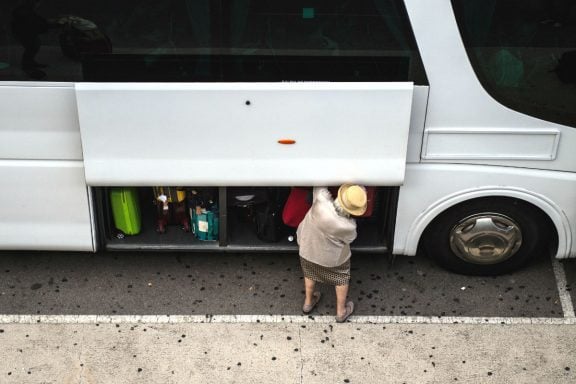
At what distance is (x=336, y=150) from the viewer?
4848mm

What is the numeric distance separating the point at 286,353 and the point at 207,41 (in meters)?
2.05

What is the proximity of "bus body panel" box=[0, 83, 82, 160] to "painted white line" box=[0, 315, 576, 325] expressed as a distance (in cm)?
111

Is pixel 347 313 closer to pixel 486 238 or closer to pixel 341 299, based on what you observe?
pixel 341 299

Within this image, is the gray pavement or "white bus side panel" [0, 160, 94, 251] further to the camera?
"white bus side panel" [0, 160, 94, 251]

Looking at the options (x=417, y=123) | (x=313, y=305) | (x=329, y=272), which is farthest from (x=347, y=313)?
(x=417, y=123)

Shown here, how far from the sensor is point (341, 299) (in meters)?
5.16

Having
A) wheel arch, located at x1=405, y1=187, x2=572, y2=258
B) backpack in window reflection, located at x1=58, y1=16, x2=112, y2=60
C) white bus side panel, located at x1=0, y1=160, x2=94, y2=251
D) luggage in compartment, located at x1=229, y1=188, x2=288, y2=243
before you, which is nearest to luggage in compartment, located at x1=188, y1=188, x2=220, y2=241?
luggage in compartment, located at x1=229, y1=188, x2=288, y2=243

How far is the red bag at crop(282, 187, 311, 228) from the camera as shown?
5301 mm

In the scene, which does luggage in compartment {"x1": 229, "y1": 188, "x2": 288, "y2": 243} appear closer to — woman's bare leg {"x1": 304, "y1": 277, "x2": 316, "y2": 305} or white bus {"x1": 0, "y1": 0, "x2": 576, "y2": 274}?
white bus {"x1": 0, "y1": 0, "x2": 576, "y2": 274}

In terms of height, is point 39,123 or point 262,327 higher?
point 39,123

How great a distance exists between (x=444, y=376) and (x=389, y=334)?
496 mm

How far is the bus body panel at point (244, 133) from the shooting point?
4.68m

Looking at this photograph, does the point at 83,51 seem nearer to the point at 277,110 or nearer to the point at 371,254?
the point at 277,110

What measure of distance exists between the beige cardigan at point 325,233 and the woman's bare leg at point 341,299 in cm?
20
